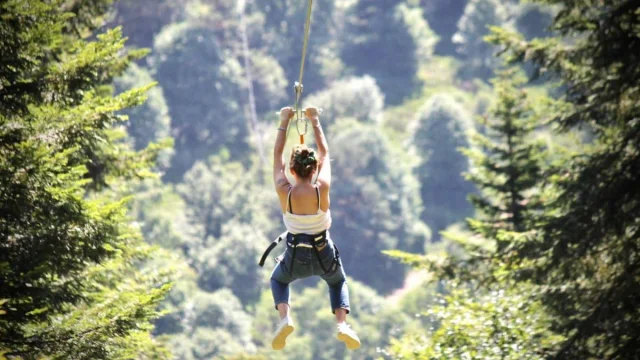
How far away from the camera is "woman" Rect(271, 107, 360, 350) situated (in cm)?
828

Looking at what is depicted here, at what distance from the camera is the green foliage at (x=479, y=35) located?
3920 inches

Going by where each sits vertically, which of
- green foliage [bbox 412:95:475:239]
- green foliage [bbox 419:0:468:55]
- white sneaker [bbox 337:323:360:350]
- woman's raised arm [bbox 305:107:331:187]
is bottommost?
white sneaker [bbox 337:323:360:350]

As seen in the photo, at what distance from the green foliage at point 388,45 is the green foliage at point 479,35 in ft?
14.7

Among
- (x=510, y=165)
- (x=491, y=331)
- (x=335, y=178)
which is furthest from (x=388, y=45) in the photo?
(x=491, y=331)

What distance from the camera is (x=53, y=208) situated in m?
Result: 9.91

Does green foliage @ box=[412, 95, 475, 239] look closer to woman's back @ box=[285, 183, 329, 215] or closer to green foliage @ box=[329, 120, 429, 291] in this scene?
green foliage @ box=[329, 120, 429, 291]

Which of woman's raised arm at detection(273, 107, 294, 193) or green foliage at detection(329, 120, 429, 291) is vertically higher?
green foliage at detection(329, 120, 429, 291)

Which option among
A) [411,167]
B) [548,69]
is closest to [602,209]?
[548,69]

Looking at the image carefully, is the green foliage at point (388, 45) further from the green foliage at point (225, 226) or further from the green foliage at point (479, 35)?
the green foliage at point (225, 226)

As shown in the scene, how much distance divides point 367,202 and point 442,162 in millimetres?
9200

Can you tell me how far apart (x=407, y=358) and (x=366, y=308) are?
164 feet

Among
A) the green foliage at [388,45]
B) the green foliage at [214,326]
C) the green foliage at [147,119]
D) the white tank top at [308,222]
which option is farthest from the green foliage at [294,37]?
the white tank top at [308,222]

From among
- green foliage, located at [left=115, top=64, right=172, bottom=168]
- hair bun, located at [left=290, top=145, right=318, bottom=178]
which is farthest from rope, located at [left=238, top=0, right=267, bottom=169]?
hair bun, located at [left=290, top=145, right=318, bottom=178]

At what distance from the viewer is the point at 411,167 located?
279 feet
